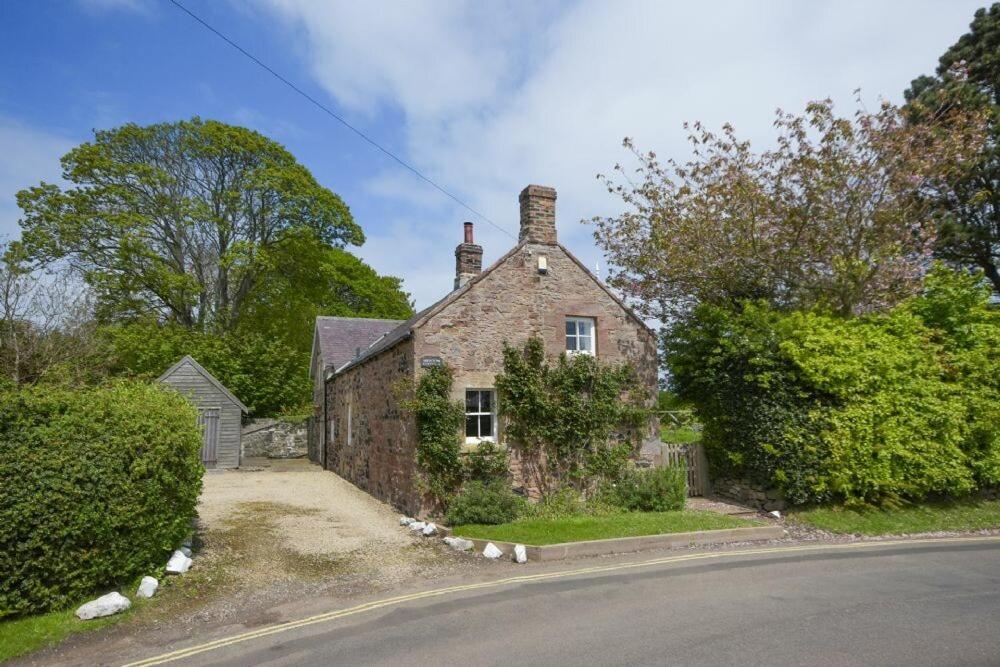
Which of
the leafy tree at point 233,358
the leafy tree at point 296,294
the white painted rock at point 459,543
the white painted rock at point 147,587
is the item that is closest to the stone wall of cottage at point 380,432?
the white painted rock at point 459,543

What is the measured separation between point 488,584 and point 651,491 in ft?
20.4

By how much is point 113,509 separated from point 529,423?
334 inches

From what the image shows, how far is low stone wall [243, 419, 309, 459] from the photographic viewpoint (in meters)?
30.2

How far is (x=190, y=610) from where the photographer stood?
301 inches

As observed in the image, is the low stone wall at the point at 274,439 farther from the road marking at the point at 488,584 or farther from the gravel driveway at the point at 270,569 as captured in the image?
the road marking at the point at 488,584

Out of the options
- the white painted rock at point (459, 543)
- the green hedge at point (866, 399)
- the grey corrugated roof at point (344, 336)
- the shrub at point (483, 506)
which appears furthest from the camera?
the grey corrugated roof at point (344, 336)

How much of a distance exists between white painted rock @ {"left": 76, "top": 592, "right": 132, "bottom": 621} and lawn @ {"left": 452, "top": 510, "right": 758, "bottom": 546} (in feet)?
19.0

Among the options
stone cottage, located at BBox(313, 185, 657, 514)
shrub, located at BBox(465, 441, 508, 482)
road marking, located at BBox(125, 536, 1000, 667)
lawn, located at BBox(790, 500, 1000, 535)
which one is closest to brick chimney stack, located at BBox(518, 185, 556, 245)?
stone cottage, located at BBox(313, 185, 657, 514)

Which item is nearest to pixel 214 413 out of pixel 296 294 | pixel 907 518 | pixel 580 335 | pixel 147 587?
pixel 296 294

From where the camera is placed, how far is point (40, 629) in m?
6.80

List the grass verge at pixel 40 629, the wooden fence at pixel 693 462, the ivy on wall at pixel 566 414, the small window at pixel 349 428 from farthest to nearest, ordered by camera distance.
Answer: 1. the small window at pixel 349 428
2. the wooden fence at pixel 693 462
3. the ivy on wall at pixel 566 414
4. the grass verge at pixel 40 629

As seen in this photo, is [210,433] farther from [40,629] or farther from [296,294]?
[40,629]

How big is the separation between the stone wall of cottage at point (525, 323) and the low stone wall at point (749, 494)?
7.01ft

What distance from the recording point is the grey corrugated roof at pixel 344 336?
82.8ft
